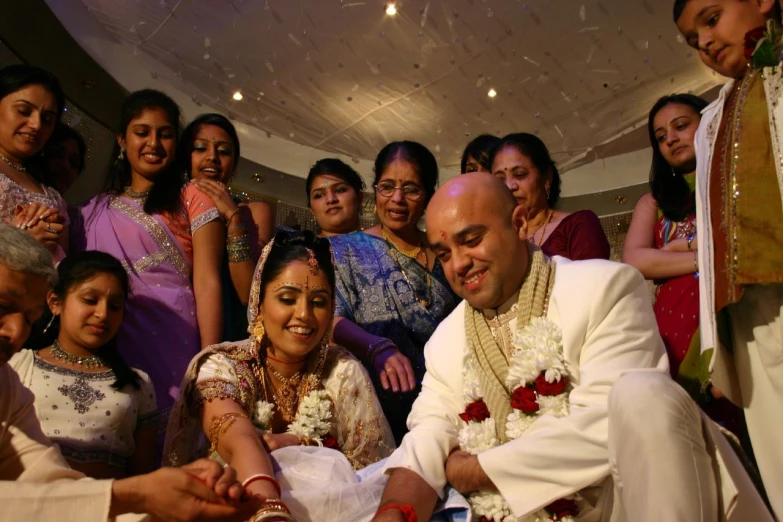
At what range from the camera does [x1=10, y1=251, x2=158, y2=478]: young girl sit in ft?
9.46

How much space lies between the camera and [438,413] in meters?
2.46

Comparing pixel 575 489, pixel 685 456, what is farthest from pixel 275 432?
pixel 685 456

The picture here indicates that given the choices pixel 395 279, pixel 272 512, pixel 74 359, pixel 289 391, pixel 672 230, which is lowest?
pixel 272 512

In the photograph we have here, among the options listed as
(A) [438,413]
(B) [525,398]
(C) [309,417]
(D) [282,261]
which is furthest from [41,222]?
(B) [525,398]

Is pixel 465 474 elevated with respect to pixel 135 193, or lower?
lower

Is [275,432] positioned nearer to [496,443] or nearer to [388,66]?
[496,443]

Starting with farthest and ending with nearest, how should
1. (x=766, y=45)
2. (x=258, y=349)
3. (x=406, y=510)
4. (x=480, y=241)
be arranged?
(x=258, y=349) → (x=480, y=241) → (x=766, y=45) → (x=406, y=510)

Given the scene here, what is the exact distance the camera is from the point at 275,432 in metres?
2.87

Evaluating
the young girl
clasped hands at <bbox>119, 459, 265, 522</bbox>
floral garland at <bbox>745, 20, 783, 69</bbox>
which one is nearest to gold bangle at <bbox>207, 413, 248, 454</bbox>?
the young girl

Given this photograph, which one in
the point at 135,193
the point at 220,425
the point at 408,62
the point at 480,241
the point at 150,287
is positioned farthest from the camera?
the point at 408,62

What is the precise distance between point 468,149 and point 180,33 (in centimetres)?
340

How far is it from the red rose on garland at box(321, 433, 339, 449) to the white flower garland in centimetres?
2

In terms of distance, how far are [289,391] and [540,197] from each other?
5.41 ft

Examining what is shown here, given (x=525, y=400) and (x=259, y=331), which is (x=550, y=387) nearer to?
(x=525, y=400)
